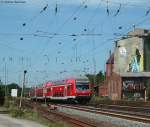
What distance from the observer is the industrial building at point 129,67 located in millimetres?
114688

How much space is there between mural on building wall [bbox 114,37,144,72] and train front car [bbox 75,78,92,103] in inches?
3133

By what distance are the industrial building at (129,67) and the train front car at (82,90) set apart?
51270mm

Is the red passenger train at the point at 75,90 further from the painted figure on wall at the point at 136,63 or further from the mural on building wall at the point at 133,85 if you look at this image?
the painted figure on wall at the point at 136,63

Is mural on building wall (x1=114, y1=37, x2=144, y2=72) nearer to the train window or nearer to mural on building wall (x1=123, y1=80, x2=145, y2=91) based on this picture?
mural on building wall (x1=123, y1=80, x2=145, y2=91)

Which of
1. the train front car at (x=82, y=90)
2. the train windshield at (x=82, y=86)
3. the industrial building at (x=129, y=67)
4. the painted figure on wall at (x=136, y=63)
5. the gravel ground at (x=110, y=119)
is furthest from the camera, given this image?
the painted figure on wall at (x=136, y=63)

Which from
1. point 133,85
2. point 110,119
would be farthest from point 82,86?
point 133,85

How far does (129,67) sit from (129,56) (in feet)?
10.8

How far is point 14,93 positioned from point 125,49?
95893mm

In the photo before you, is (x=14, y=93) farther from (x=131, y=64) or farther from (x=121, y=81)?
(x=131, y=64)

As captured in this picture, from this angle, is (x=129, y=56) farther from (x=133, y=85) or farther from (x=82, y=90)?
(x=82, y=90)

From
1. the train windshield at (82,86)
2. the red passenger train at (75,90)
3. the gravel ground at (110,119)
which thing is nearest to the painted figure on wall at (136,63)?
the red passenger train at (75,90)

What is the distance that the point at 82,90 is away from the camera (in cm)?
6128

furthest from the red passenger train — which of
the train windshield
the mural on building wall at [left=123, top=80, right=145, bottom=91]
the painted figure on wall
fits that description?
the painted figure on wall

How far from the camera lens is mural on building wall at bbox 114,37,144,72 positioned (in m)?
141
